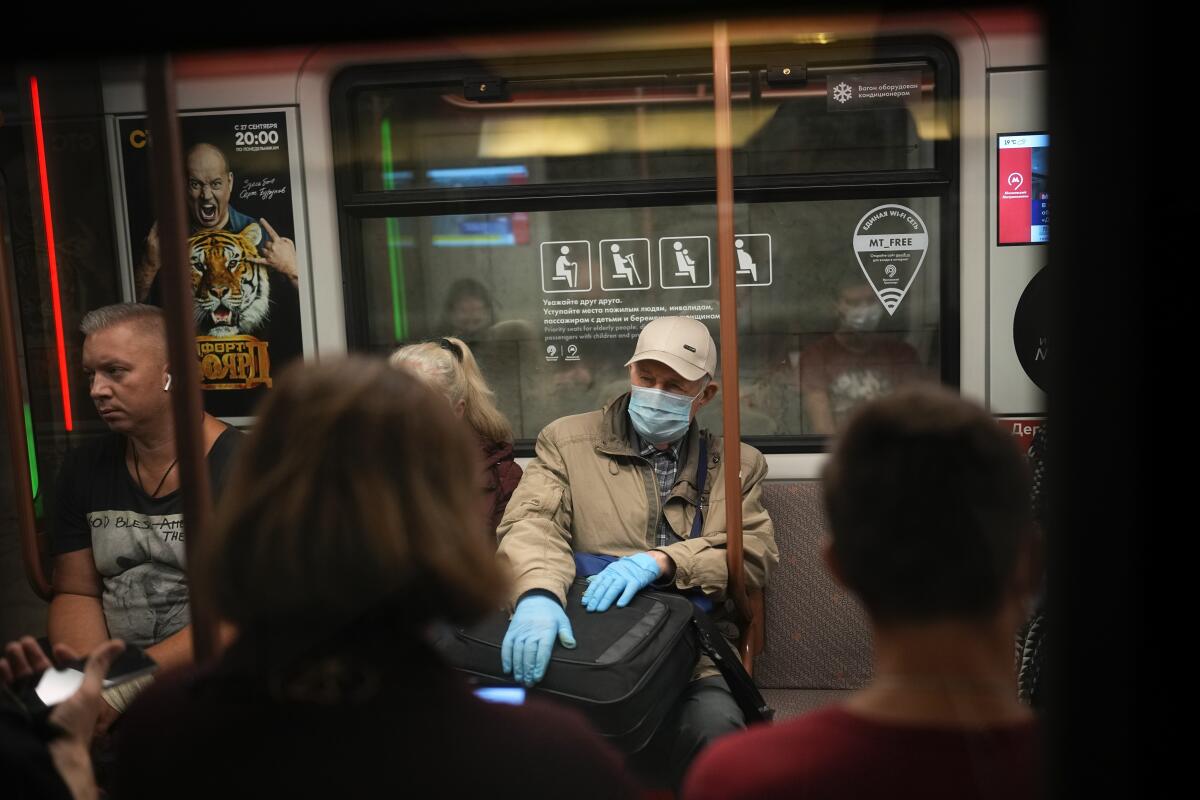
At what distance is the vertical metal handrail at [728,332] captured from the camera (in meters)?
2.34

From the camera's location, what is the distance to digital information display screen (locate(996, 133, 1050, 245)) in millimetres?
2893

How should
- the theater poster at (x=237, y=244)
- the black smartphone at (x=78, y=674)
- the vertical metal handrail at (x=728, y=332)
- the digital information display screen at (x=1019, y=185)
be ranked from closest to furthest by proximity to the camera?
the black smartphone at (x=78, y=674) → the vertical metal handrail at (x=728, y=332) → the digital information display screen at (x=1019, y=185) → the theater poster at (x=237, y=244)

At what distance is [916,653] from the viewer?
1.03 meters

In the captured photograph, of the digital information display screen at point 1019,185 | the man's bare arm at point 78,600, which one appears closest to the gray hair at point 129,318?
the man's bare arm at point 78,600

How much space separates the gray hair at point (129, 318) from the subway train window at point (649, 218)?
2.69 ft

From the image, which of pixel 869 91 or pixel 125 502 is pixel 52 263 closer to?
pixel 125 502

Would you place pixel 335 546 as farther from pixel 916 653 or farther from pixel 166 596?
pixel 166 596

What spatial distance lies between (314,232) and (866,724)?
8.67 ft

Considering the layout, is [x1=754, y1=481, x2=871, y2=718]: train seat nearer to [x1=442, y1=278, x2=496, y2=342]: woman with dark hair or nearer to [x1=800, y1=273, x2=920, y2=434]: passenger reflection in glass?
[x1=800, y1=273, x2=920, y2=434]: passenger reflection in glass

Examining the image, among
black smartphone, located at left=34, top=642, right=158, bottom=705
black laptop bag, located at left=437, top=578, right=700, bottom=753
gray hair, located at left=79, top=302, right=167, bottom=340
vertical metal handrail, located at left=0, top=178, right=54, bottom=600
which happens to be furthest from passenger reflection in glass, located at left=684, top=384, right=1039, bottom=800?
gray hair, located at left=79, top=302, right=167, bottom=340

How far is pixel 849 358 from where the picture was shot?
3207 mm

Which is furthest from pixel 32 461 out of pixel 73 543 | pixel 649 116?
pixel 649 116

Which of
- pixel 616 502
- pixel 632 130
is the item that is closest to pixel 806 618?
pixel 616 502

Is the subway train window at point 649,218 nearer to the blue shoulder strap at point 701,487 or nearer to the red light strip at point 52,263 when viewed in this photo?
the blue shoulder strap at point 701,487
